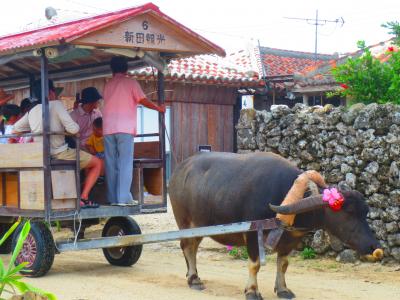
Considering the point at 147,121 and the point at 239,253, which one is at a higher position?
the point at 147,121

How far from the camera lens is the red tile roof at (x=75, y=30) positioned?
741 centimetres

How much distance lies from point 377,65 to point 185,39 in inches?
119

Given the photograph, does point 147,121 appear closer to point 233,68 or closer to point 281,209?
point 233,68

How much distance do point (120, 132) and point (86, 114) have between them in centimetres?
95

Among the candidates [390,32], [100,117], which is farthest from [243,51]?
[100,117]

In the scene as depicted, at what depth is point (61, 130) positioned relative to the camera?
8.16 metres

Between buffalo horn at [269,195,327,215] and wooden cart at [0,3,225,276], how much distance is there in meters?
2.40

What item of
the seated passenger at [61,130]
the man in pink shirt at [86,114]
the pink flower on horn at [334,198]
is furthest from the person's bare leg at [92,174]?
the pink flower on horn at [334,198]

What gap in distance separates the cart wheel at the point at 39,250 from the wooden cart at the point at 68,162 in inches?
0.4

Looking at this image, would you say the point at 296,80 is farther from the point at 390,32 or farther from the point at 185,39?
the point at 185,39

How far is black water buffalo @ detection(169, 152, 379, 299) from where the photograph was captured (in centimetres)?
649

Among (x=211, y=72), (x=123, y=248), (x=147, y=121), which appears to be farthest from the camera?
(x=211, y=72)

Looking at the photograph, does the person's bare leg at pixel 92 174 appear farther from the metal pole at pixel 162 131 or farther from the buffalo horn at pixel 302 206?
the buffalo horn at pixel 302 206

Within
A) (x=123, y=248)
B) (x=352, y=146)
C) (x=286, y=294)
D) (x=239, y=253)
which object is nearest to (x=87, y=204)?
(x=123, y=248)
